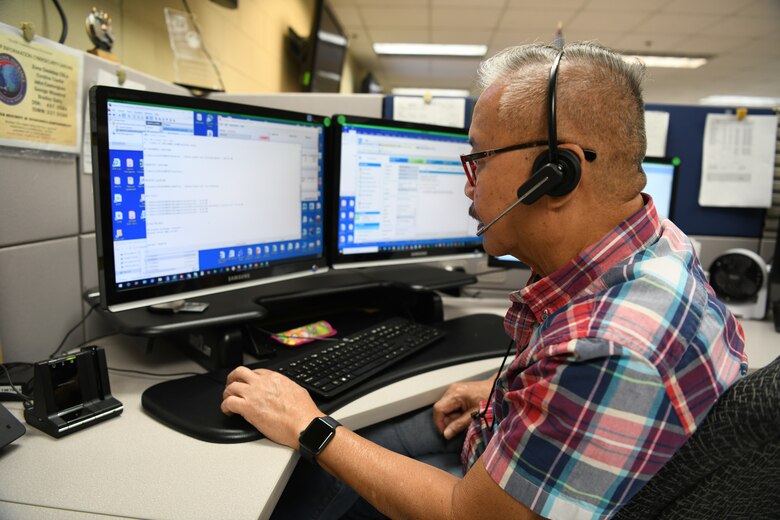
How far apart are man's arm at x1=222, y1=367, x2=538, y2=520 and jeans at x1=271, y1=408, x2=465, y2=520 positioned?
0.70ft

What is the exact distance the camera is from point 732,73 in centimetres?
607

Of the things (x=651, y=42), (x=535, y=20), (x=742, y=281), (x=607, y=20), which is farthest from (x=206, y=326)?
(x=651, y=42)

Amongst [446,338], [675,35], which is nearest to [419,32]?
[675,35]

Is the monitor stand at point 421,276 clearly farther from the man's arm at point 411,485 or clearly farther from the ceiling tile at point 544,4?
the ceiling tile at point 544,4

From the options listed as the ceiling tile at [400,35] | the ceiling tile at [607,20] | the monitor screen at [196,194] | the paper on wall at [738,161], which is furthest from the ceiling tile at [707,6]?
the monitor screen at [196,194]

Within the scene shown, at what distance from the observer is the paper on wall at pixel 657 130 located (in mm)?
1376

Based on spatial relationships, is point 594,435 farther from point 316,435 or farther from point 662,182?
point 662,182

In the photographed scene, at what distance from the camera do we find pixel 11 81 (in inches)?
28.5

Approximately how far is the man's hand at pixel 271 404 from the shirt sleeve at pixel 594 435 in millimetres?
273

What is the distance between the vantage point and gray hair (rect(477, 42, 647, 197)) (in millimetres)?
539

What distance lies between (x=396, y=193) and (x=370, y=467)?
2.17 feet

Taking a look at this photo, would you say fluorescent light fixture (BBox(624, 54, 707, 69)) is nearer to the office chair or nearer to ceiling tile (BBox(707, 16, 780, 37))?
→ ceiling tile (BBox(707, 16, 780, 37))

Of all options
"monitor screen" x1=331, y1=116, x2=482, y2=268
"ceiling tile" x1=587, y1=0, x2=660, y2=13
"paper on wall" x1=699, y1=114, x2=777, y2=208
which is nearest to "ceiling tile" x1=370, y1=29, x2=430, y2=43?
"ceiling tile" x1=587, y1=0, x2=660, y2=13

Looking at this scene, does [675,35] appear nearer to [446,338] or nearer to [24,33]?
[446,338]
